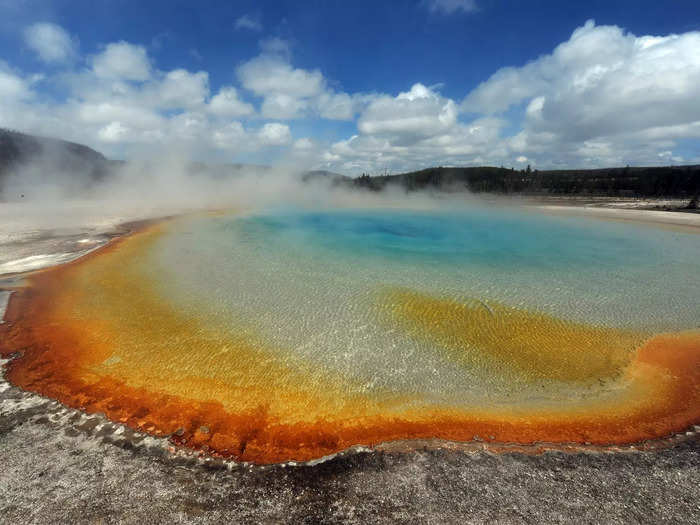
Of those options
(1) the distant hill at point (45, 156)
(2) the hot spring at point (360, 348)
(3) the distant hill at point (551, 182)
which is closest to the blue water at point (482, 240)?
(2) the hot spring at point (360, 348)

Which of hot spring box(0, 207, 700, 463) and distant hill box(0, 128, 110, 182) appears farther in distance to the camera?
distant hill box(0, 128, 110, 182)

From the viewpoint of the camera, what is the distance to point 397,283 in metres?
9.93

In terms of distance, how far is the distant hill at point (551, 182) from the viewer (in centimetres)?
4278

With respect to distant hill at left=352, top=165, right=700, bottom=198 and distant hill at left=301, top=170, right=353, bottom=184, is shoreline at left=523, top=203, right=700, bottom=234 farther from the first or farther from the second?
distant hill at left=301, top=170, right=353, bottom=184

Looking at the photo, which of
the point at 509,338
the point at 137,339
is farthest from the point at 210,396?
the point at 509,338

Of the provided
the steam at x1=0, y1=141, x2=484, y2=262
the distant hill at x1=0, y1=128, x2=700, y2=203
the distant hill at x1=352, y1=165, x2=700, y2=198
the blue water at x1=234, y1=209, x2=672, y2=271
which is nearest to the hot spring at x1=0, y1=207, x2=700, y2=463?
the blue water at x1=234, y1=209, x2=672, y2=271

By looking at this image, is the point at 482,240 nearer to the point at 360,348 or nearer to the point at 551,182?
the point at 360,348

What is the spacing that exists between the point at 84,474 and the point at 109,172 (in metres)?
67.4

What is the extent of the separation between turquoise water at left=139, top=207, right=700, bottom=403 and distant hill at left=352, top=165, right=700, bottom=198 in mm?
33944

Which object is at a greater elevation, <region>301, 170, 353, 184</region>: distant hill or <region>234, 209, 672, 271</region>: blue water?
<region>301, 170, 353, 184</region>: distant hill

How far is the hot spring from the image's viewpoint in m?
4.52

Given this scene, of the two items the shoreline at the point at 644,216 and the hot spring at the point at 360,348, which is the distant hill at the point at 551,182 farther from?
the hot spring at the point at 360,348

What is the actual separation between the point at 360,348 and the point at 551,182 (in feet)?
202

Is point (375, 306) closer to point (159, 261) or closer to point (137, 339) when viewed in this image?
point (137, 339)
